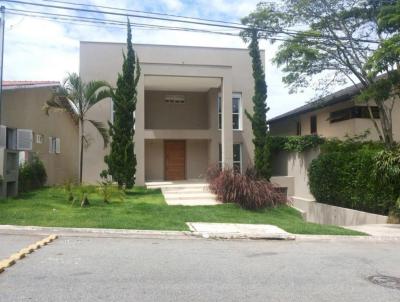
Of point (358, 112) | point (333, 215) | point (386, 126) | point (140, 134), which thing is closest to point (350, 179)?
point (333, 215)

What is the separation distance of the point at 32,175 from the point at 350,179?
12979mm

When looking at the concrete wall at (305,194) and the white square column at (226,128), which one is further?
the white square column at (226,128)

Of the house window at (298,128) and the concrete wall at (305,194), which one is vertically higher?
the house window at (298,128)

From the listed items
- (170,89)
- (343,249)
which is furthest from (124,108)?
(343,249)

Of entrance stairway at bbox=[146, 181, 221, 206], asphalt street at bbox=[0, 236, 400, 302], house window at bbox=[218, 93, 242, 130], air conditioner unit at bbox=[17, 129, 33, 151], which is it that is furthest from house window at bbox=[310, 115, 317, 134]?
asphalt street at bbox=[0, 236, 400, 302]

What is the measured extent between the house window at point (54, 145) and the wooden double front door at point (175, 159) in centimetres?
603

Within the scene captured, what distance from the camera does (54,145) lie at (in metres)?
25.2

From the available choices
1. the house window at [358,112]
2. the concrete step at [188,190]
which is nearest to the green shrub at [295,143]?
the house window at [358,112]

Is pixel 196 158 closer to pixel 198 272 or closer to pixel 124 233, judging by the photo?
pixel 124 233

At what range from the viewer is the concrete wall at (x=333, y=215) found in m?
14.9

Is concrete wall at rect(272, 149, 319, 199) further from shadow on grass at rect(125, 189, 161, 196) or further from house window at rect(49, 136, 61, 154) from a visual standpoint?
house window at rect(49, 136, 61, 154)

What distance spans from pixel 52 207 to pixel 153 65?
8514mm

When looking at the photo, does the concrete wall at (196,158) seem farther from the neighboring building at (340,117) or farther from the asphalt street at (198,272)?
the asphalt street at (198,272)

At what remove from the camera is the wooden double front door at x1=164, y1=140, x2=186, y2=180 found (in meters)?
24.7
